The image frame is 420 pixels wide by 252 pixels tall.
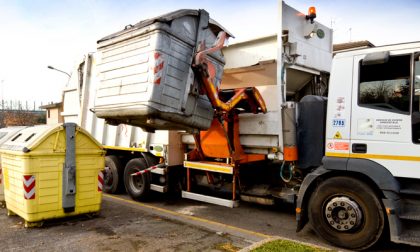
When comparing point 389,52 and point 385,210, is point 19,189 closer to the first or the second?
point 385,210

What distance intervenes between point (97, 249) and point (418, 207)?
3.70m

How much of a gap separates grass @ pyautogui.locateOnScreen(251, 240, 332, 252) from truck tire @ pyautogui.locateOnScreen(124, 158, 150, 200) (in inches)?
137

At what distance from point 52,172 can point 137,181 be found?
2227 mm

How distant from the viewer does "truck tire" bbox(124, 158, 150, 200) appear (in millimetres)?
7023

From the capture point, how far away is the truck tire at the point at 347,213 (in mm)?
4141

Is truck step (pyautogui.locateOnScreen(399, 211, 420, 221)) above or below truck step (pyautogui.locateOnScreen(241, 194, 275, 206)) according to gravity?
above

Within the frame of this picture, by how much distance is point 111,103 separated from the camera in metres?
5.16

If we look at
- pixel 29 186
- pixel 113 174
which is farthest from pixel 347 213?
pixel 113 174

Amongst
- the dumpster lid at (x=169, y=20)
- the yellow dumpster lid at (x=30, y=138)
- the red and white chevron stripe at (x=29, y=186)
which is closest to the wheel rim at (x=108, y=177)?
the yellow dumpster lid at (x=30, y=138)

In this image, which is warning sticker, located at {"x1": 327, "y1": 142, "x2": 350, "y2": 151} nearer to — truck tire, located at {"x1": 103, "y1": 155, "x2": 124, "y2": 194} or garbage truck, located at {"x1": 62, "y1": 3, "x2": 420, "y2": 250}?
garbage truck, located at {"x1": 62, "y1": 3, "x2": 420, "y2": 250}

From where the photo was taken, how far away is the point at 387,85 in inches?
166

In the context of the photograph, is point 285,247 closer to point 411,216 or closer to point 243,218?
point 411,216

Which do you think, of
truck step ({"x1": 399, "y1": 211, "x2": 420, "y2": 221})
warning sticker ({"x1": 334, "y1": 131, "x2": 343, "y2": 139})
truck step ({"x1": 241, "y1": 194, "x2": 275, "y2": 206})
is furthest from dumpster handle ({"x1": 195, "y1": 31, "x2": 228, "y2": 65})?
truck step ({"x1": 399, "y1": 211, "x2": 420, "y2": 221})

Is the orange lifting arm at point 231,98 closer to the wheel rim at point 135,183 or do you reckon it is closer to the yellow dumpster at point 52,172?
the yellow dumpster at point 52,172
